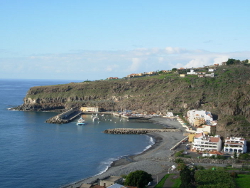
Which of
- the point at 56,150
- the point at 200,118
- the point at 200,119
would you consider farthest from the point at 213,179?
the point at 200,118

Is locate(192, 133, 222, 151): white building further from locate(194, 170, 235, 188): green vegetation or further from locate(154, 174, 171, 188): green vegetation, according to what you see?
locate(154, 174, 171, 188): green vegetation

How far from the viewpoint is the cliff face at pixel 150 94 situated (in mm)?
96125

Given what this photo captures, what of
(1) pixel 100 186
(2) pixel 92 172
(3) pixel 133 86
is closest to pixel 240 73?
(3) pixel 133 86

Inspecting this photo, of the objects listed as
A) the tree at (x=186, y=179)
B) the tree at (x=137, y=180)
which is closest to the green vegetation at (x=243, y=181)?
the tree at (x=186, y=179)

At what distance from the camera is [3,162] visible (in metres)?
46.0

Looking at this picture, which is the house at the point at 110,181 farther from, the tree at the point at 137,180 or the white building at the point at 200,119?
the white building at the point at 200,119

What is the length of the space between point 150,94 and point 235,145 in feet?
196

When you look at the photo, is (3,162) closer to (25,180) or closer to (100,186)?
(25,180)

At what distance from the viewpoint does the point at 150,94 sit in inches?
4262

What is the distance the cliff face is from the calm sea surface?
779 inches

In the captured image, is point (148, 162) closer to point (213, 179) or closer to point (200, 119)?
point (213, 179)

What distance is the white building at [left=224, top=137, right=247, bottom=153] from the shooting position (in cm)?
4903

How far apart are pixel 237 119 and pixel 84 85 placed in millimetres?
75519

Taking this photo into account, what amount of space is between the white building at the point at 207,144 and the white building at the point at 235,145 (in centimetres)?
109
